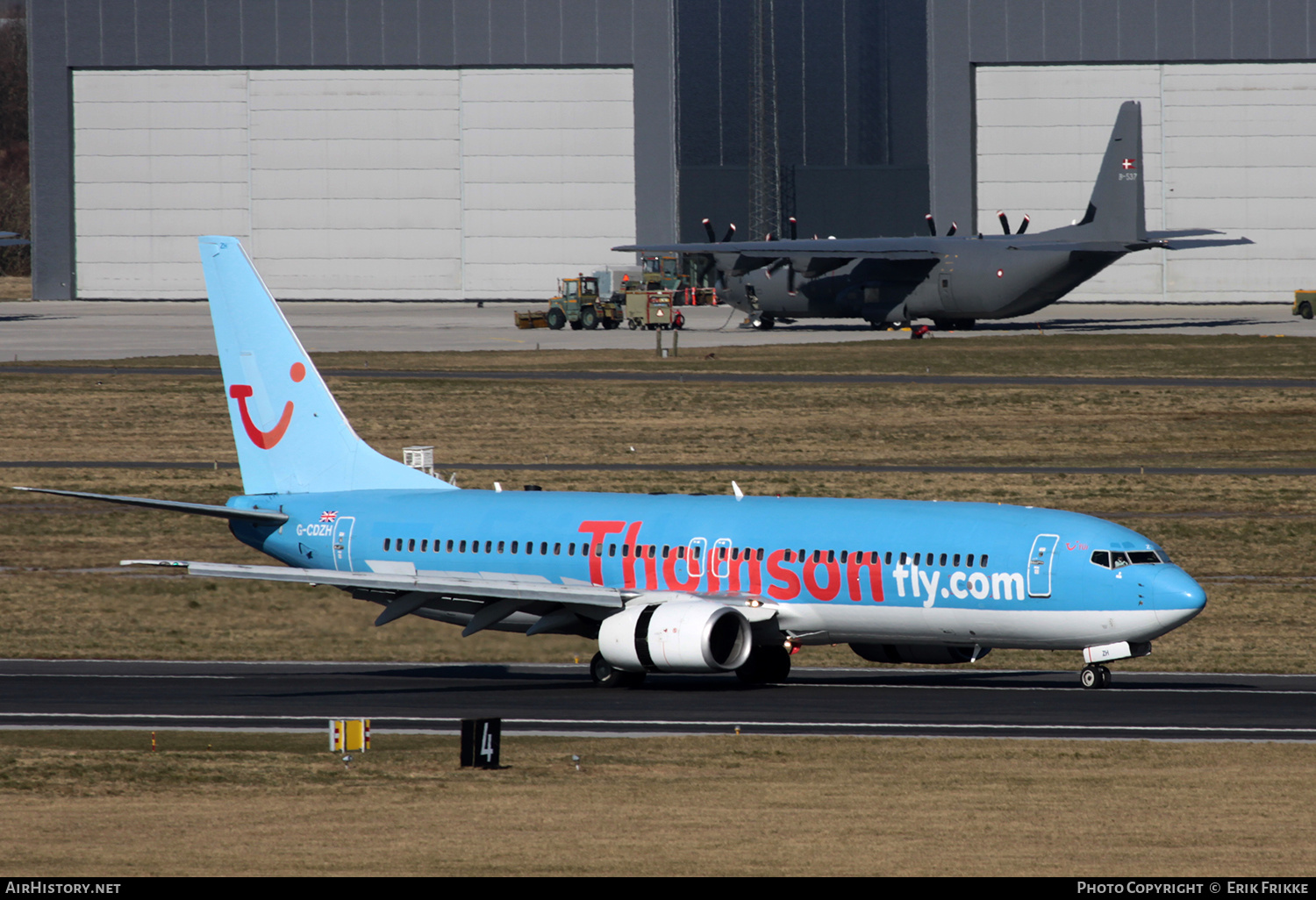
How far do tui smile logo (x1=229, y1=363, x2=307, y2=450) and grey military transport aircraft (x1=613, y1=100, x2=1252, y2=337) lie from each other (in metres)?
63.7

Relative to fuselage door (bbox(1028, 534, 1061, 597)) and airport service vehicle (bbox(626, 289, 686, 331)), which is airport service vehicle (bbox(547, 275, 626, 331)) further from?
fuselage door (bbox(1028, 534, 1061, 597))

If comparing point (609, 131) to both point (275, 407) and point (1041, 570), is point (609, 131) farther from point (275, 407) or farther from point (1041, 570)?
point (1041, 570)

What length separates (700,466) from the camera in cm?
6975

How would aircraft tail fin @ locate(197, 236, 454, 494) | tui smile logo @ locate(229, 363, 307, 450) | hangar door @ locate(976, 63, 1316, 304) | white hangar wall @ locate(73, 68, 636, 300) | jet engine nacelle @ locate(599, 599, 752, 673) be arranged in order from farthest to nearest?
white hangar wall @ locate(73, 68, 636, 300) → hangar door @ locate(976, 63, 1316, 304) → tui smile logo @ locate(229, 363, 307, 450) → aircraft tail fin @ locate(197, 236, 454, 494) → jet engine nacelle @ locate(599, 599, 752, 673)

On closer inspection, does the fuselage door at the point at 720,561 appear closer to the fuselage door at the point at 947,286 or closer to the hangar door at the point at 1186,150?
the fuselage door at the point at 947,286

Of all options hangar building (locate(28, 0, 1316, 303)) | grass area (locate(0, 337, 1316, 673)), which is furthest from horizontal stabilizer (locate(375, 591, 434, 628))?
hangar building (locate(28, 0, 1316, 303))

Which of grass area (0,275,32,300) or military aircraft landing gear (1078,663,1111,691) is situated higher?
grass area (0,275,32,300)

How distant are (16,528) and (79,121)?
9785cm

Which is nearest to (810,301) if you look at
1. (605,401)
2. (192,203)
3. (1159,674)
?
(605,401)

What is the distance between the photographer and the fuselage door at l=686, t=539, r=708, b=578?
40.8 metres

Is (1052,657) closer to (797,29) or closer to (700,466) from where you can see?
(700,466)

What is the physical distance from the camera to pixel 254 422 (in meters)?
46.3

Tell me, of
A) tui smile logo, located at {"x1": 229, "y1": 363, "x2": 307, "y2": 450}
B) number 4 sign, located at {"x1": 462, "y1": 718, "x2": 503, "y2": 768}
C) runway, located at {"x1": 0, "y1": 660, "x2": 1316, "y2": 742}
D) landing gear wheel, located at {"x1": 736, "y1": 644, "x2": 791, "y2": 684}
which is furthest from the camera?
tui smile logo, located at {"x1": 229, "y1": 363, "x2": 307, "y2": 450}

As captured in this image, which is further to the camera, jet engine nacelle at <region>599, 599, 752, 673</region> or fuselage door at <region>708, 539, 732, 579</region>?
fuselage door at <region>708, 539, 732, 579</region>
